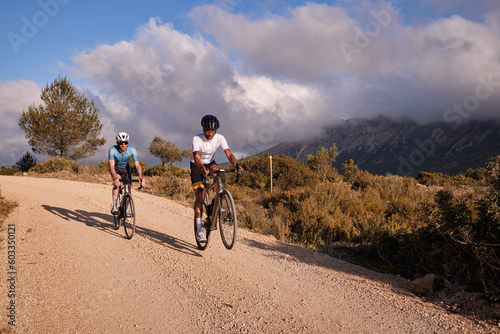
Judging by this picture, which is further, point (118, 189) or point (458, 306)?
point (118, 189)

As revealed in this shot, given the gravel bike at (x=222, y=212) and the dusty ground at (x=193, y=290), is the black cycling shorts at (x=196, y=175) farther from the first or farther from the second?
the dusty ground at (x=193, y=290)

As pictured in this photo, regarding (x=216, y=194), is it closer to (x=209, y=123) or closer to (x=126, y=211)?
(x=209, y=123)

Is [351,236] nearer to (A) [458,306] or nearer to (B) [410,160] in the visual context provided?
(A) [458,306]

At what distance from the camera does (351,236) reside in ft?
28.0

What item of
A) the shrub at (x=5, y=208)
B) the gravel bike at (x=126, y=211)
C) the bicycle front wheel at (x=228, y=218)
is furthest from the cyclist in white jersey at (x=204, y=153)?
the shrub at (x=5, y=208)

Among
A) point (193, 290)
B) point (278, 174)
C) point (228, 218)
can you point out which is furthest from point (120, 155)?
point (278, 174)

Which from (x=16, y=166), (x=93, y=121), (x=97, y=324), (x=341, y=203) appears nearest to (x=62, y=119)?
(x=93, y=121)

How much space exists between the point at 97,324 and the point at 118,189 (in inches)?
188

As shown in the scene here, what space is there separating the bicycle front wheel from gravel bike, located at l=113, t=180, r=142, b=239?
2.41 m

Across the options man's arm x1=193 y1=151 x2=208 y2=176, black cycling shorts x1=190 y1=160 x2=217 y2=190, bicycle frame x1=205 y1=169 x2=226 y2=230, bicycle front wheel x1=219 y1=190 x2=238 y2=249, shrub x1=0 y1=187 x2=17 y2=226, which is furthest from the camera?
shrub x1=0 y1=187 x2=17 y2=226

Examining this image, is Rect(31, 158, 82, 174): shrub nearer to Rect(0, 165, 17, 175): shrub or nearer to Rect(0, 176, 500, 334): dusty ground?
Rect(0, 165, 17, 175): shrub

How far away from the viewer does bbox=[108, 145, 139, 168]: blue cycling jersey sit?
7226mm

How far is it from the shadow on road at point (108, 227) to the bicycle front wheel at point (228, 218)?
69cm

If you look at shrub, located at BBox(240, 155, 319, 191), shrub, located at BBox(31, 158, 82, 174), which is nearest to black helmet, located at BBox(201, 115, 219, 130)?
shrub, located at BBox(240, 155, 319, 191)
